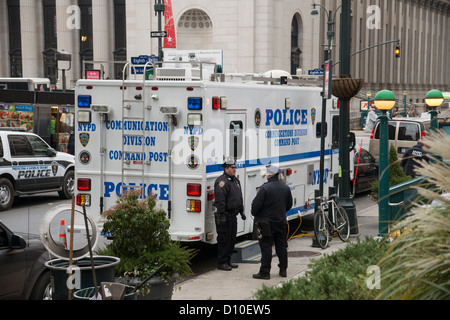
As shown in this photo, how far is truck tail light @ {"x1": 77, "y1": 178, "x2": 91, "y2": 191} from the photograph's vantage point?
37.2ft

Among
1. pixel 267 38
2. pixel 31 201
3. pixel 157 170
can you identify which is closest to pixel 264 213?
pixel 157 170

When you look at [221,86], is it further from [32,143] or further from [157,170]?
[32,143]

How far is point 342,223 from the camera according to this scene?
44.5ft

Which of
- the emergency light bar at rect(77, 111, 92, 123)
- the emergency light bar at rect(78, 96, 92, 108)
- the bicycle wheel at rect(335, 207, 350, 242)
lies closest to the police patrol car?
the emergency light bar at rect(77, 111, 92, 123)

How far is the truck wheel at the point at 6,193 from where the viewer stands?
17.3 metres

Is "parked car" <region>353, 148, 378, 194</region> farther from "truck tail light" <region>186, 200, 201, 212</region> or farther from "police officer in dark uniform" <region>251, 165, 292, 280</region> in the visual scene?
"truck tail light" <region>186, 200, 201, 212</region>

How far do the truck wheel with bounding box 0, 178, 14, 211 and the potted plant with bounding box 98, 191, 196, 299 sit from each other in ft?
33.2

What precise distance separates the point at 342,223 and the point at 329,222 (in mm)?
677

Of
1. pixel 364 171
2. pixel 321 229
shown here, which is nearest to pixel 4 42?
pixel 364 171

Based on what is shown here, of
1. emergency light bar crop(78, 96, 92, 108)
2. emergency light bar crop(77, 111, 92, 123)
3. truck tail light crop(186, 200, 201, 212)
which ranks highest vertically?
emergency light bar crop(78, 96, 92, 108)

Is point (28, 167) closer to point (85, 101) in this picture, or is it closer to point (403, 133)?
point (85, 101)

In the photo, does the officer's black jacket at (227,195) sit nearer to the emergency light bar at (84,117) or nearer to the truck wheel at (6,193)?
the emergency light bar at (84,117)

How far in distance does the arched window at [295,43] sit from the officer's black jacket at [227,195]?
4476cm
